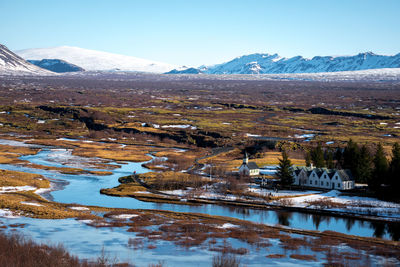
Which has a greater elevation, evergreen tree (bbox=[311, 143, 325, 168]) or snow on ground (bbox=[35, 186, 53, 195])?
evergreen tree (bbox=[311, 143, 325, 168])

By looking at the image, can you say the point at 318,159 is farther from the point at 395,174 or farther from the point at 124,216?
the point at 124,216

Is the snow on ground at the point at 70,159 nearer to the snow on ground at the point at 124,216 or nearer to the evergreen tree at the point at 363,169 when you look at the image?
the snow on ground at the point at 124,216

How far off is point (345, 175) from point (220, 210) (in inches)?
921

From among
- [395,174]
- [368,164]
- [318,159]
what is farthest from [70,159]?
[395,174]

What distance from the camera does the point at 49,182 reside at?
7775cm

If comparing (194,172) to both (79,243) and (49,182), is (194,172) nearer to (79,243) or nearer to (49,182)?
(49,182)

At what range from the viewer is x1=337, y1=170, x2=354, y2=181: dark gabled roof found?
245 feet

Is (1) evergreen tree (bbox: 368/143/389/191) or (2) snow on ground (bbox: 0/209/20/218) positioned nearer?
(2) snow on ground (bbox: 0/209/20/218)

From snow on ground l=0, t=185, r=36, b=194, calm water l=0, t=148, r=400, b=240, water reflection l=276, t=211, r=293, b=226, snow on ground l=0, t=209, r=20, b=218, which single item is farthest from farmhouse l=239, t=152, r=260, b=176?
snow on ground l=0, t=209, r=20, b=218

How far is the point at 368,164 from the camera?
7912 cm

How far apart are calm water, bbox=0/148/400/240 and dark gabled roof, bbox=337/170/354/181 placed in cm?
1541

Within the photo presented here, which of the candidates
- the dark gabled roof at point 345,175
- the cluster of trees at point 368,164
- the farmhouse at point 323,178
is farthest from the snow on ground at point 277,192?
the cluster of trees at point 368,164

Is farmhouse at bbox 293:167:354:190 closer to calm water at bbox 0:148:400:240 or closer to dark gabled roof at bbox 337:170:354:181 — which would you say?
dark gabled roof at bbox 337:170:354:181

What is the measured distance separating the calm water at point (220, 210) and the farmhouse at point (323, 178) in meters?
15.3
